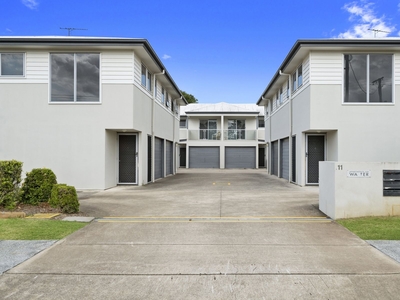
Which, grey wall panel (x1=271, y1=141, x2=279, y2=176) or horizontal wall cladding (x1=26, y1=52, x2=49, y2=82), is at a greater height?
horizontal wall cladding (x1=26, y1=52, x2=49, y2=82)

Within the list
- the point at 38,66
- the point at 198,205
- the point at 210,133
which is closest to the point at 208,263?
the point at 198,205

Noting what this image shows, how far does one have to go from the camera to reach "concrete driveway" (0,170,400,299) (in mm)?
3455

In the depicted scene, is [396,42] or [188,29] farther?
[188,29]

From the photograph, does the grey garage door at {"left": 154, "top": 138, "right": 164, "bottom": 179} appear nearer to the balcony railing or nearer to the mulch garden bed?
the mulch garden bed

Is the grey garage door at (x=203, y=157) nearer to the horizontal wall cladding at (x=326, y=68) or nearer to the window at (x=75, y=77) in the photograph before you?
the horizontal wall cladding at (x=326, y=68)

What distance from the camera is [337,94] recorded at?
12633 millimetres

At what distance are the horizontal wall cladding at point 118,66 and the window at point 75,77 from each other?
0.29 meters

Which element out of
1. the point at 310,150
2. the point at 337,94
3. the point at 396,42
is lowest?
the point at 310,150

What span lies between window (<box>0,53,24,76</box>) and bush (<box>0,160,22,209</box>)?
7.05 m

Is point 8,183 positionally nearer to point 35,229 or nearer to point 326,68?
point 35,229

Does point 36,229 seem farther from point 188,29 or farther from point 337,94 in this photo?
point 188,29

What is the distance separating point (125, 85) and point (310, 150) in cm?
903

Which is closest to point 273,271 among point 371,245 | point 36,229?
point 371,245

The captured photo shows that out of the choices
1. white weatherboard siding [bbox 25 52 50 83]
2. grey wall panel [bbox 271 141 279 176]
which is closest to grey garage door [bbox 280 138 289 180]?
grey wall panel [bbox 271 141 279 176]
